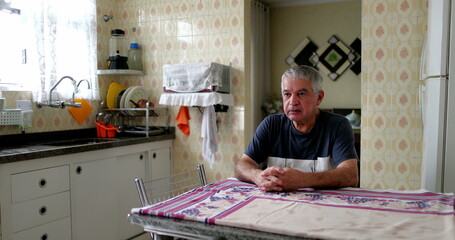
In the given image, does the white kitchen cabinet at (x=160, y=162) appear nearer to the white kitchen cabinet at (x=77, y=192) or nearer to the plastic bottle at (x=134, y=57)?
the white kitchen cabinet at (x=77, y=192)

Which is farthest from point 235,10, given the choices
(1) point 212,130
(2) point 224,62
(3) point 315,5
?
(3) point 315,5

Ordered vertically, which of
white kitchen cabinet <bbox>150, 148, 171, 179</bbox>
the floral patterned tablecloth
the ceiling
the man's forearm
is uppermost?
the ceiling

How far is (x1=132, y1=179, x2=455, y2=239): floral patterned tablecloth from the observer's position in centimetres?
107

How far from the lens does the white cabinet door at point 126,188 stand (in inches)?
119

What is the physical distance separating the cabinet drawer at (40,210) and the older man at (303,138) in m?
1.31

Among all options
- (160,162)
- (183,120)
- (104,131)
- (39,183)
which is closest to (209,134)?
(183,120)

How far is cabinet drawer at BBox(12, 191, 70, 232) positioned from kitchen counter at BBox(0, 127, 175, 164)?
10.8 inches

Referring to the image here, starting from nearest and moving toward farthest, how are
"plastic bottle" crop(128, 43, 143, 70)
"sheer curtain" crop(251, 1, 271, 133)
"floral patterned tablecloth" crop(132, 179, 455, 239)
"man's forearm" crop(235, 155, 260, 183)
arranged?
"floral patterned tablecloth" crop(132, 179, 455, 239) → "man's forearm" crop(235, 155, 260, 183) → "plastic bottle" crop(128, 43, 143, 70) → "sheer curtain" crop(251, 1, 271, 133)

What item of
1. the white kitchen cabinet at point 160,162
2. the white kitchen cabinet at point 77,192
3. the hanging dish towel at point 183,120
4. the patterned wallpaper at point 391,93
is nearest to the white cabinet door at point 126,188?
the white kitchen cabinet at point 77,192

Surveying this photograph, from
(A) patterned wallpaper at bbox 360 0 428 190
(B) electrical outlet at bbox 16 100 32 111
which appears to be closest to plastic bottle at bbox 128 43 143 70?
(B) electrical outlet at bbox 16 100 32 111

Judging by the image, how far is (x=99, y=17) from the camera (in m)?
3.61

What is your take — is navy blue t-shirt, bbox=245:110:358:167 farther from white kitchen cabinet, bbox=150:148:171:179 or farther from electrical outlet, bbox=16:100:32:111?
electrical outlet, bbox=16:100:32:111

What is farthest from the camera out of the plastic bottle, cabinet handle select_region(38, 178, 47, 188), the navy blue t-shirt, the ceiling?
the ceiling

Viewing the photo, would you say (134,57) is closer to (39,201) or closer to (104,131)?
(104,131)
